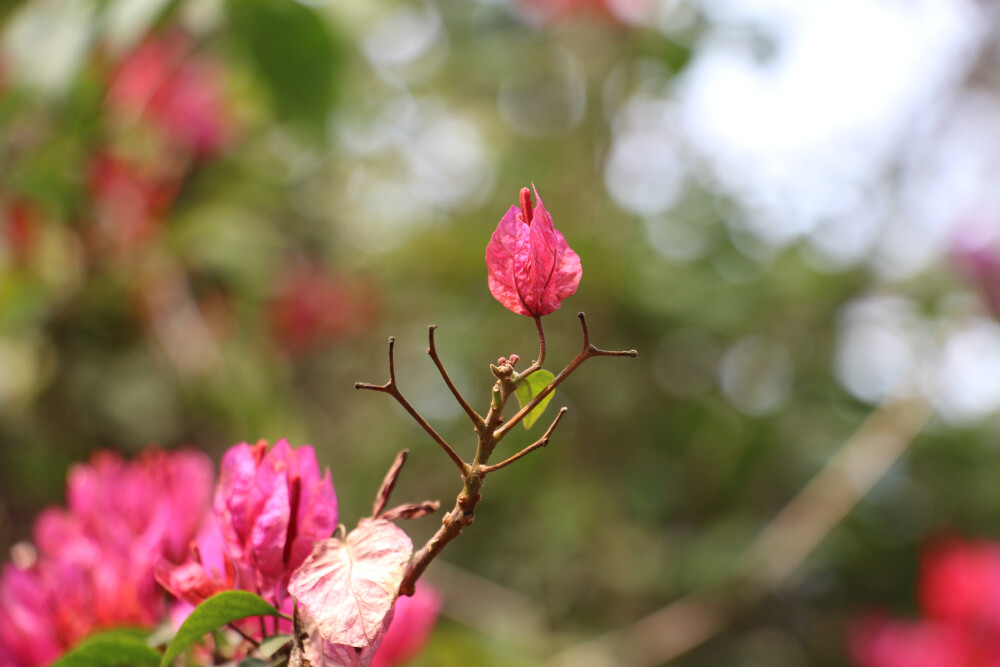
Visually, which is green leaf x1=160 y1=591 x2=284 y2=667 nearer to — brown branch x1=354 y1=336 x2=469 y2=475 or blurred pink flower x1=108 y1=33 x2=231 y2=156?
brown branch x1=354 y1=336 x2=469 y2=475

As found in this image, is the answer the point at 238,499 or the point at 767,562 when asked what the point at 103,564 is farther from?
the point at 767,562

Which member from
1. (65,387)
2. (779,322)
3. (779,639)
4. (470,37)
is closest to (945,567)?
(779,639)

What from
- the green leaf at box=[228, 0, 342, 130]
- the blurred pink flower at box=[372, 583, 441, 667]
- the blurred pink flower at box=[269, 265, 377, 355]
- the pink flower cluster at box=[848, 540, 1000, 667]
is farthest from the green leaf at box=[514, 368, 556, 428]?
the blurred pink flower at box=[269, 265, 377, 355]

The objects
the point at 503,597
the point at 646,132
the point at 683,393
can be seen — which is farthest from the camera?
the point at 646,132

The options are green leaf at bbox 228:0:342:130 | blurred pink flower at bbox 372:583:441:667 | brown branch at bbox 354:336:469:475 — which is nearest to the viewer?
brown branch at bbox 354:336:469:475

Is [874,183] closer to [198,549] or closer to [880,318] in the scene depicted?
[880,318]

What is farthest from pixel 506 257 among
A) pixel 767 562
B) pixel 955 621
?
pixel 955 621

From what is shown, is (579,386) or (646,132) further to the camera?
(646,132)
